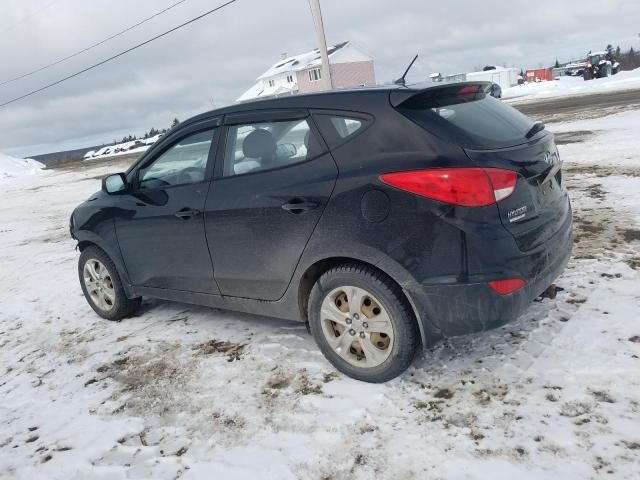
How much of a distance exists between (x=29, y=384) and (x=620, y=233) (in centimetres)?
550

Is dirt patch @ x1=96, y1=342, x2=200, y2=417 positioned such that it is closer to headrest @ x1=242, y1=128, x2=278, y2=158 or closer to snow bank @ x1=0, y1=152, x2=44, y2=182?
headrest @ x1=242, y1=128, x2=278, y2=158

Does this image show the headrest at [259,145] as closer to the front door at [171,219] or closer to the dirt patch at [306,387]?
the front door at [171,219]

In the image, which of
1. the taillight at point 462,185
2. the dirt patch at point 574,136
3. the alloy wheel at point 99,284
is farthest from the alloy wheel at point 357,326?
the dirt patch at point 574,136

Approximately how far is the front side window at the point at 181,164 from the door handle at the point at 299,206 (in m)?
0.93

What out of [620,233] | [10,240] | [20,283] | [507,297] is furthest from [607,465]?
[10,240]

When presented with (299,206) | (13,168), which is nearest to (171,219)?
(299,206)

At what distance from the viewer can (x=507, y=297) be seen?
2.81m

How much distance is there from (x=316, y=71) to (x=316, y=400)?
56267mm

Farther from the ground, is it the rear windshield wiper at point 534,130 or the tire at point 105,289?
the rear windshield wiper at point 534,130

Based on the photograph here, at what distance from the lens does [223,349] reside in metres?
3.97

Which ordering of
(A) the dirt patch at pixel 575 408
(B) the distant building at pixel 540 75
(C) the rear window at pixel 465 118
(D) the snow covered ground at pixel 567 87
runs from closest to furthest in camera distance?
(A) the dirt patch at pixel 575 408 → (C) the rear window at pixel 465 118 → (D) the snow covered ground at pixel 567 87 → (B) the distant building at pixel 540 75

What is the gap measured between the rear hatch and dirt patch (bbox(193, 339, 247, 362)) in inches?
83.2

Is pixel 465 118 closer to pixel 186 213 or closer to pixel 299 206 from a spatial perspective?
pixel 299 206

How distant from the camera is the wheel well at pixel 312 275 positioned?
314 cm
